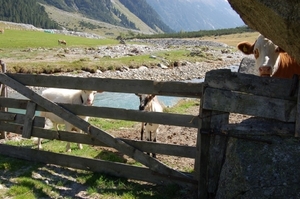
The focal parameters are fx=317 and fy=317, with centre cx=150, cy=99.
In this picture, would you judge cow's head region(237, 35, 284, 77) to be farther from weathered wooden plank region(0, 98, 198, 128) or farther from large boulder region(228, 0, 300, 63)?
large boulder region(228, 0, 300, 63)

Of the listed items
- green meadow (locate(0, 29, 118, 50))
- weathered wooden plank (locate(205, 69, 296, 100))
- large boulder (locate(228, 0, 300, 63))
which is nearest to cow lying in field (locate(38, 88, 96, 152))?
weathered wooden plank (locate(205, 69, 296, 100))

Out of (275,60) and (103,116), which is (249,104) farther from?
(103,116)

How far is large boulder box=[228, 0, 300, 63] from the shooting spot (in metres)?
3.51

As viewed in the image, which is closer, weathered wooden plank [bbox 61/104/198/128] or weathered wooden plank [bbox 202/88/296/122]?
weathered wooden plank [bbox 202/88/296/122]

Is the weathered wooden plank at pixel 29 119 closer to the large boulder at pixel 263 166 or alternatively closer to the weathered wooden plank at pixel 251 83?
the weathered wooden plank at pixel 251 83

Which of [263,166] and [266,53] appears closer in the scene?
[263,166]

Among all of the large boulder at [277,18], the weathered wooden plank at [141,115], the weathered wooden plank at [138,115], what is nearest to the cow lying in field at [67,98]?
the weathered wooden plank at [138,115]

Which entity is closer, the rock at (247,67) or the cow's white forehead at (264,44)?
the cow's white forehead at (264,44)

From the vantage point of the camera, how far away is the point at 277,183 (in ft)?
13.9

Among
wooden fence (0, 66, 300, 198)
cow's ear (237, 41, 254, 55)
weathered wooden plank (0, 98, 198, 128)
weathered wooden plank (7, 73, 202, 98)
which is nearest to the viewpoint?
wooden fence (0, 66, 300, 198)

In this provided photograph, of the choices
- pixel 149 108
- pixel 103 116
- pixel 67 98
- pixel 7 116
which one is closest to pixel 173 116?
pixel 103 116

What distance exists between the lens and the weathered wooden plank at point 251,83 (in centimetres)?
468

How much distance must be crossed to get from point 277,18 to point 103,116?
4198 millimetres

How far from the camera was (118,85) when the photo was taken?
6.54 m
